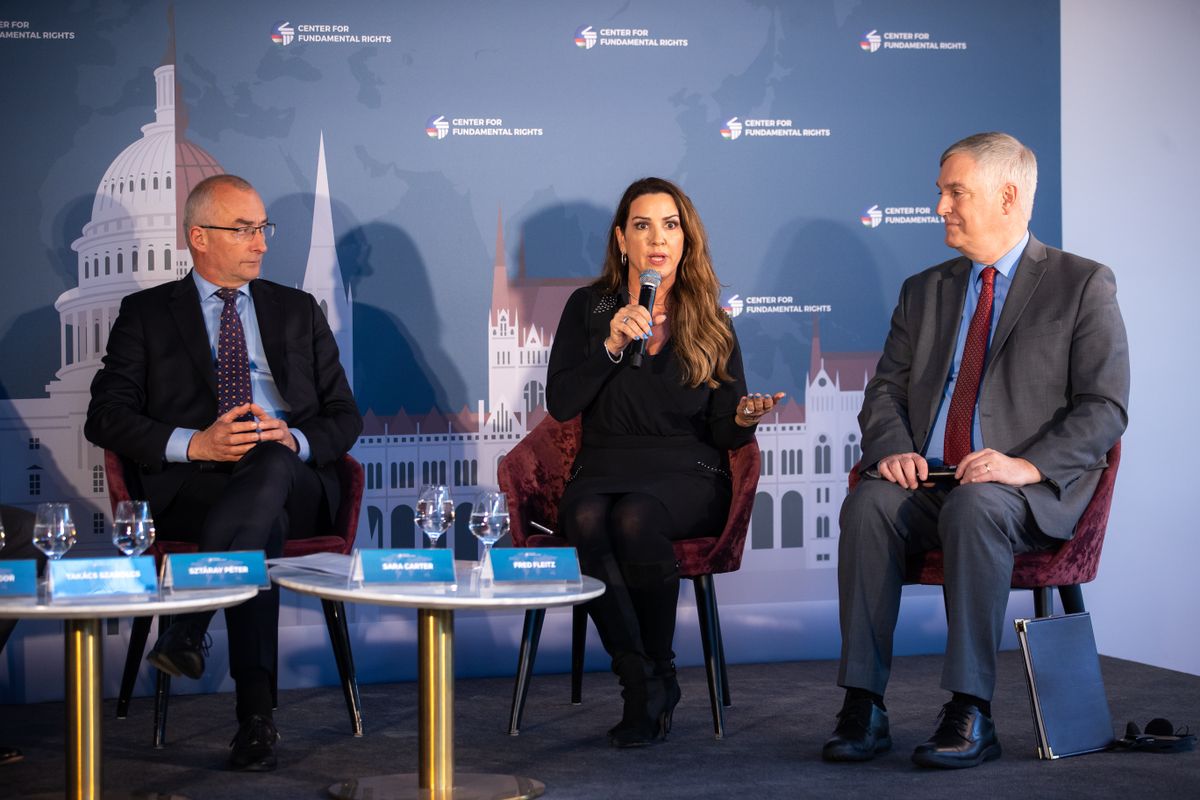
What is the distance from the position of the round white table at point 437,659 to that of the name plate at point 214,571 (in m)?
0.07

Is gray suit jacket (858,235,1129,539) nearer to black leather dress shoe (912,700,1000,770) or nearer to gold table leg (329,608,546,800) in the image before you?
black leather dress shoe (912,700,1000,770)

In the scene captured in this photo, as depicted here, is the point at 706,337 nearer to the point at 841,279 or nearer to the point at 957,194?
the point at 957,194

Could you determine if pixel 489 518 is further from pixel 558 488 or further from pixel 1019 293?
pixel 1019 293

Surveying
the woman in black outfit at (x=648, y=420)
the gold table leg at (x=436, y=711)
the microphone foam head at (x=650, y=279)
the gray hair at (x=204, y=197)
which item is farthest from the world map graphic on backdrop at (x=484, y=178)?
the gold table leg at (x=436, y=711)

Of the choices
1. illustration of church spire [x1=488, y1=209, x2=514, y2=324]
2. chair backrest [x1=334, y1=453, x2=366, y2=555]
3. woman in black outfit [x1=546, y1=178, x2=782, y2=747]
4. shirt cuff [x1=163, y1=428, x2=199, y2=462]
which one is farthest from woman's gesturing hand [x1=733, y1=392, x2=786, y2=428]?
shirt cuff [x1=163, y1=428, x2=199, y2=462]

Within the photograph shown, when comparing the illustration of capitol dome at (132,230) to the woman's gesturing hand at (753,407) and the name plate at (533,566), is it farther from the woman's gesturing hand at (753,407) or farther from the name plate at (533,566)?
the name plate at (533,566)

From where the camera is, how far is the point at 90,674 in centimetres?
249

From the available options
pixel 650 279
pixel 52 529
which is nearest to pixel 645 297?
pixel 650 279

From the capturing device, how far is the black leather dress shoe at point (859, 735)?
3.17m

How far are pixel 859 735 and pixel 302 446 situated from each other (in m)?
1.69

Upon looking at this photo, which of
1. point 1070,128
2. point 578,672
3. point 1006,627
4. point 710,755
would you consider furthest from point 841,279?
point 710,755

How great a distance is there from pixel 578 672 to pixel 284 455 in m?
1.18

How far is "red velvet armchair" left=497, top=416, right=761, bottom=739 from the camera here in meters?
3.62

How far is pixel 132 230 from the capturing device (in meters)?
4.36
